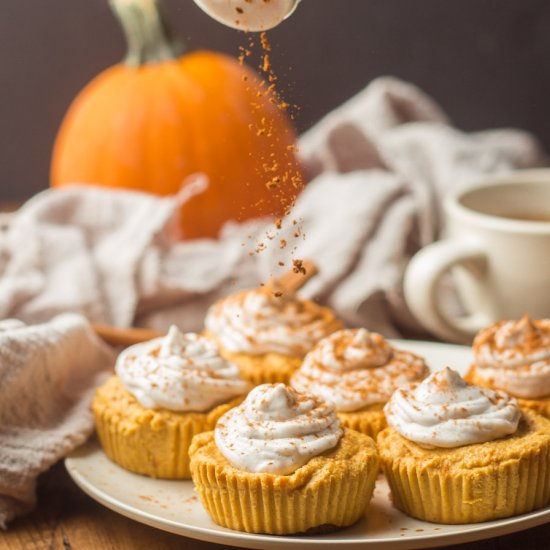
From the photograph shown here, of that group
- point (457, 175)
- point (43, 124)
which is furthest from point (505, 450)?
point (43, 124)

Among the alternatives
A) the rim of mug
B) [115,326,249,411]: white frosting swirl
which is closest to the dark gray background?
the rim of mug

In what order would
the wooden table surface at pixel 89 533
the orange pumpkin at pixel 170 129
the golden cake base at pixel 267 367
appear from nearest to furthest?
the wooden table surface at pixel 89 533 < the golden cake base at pixel 267 367 < the orange pumpkin at pixel 170 129

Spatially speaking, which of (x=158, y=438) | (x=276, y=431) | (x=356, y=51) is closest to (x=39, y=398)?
(x=158, y=438)

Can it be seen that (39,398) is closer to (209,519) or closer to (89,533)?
(89,533)

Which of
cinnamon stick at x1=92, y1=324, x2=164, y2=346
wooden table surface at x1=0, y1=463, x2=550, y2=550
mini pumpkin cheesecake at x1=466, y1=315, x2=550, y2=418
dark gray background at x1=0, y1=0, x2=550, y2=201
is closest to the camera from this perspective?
wooden table surface at x1=0, y1=463, x2=550, y2=550

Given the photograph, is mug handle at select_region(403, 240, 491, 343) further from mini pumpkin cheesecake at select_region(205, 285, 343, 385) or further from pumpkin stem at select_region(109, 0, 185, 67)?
pumpkin stem at select_region(109, 0, 185, 67)

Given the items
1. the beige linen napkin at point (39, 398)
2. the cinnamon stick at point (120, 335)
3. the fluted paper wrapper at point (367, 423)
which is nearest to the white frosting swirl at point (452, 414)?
the fluted paper wrapper at point (367, 423)

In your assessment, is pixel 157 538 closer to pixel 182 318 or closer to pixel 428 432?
pixel 428 432

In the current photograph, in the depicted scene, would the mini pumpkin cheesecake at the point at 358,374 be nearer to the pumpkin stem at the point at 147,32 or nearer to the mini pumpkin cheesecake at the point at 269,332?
the mini pumpkin cheesecake at the point at 269,332
